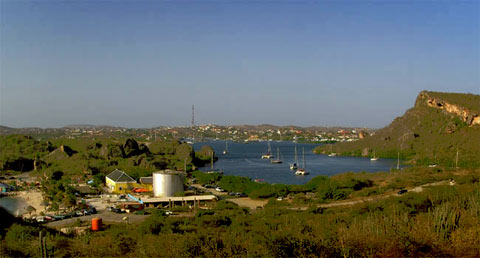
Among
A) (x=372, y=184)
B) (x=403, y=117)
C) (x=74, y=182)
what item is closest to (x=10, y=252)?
(x=372, y=184)

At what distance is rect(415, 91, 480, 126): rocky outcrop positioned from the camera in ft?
135

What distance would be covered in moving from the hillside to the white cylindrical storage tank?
2348 centimetres

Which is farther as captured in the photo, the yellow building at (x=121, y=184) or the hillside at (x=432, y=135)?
the hillside at (x=432, y=135)

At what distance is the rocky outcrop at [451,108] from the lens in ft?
135

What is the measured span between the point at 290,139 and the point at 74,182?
73601 millimetres

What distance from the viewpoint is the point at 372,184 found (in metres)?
20.0

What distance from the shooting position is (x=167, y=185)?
18.8m

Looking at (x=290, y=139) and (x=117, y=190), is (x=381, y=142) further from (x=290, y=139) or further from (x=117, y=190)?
(x=290, y=139)

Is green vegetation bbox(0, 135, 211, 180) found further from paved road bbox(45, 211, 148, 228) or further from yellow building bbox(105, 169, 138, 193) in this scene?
paved road bbox(45, 211, 148, 228)

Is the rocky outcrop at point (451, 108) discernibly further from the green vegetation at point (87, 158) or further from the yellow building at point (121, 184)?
the yellow building at point (121, 184)

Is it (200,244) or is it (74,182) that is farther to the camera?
(74,182)

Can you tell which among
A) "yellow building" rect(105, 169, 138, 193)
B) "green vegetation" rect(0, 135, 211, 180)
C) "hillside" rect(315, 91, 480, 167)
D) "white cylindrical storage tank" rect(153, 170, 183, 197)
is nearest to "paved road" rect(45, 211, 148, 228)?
"white cylindrical storage tank" rect(153, 170, 183, 197)

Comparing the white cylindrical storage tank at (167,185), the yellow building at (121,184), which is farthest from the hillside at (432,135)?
the yellow building at (121,184)

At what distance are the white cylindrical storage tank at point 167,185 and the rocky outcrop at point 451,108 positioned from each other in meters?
34.3
